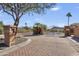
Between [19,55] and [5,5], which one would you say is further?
[5,5]

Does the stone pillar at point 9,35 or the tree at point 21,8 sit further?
the tree at point 21,8

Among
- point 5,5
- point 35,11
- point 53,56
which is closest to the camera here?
point 53,56

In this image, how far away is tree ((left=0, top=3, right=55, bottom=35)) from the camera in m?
22.1

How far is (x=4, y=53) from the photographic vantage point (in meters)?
14.4

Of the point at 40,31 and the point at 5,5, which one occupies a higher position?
the point at 5,5

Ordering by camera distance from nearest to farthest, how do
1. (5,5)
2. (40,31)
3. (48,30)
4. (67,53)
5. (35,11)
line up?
1. (67,53)
2. (5,5)
3. (35,11)
4. (40,31)
5. (48,30)

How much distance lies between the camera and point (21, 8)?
22.2 m

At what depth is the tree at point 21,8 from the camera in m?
22.1

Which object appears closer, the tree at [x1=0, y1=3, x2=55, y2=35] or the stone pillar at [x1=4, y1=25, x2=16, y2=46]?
the stone pillar at [x1=4, y1=25, x2=16, y2=46]

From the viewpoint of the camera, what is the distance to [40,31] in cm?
3488

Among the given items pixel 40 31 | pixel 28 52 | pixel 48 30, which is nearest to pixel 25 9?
pixel 28 52

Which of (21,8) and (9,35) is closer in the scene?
(9,35)

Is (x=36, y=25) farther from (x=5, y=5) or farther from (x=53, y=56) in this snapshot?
(x=53, y=56)

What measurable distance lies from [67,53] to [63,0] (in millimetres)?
2928
